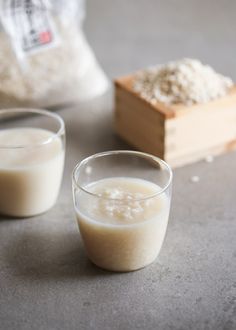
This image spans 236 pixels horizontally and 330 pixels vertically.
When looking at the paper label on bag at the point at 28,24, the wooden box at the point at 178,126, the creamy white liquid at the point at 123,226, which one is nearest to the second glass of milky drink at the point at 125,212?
the creamy white liquid at the point at 123,226

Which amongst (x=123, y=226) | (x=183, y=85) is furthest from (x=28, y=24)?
(x=123, y=226)

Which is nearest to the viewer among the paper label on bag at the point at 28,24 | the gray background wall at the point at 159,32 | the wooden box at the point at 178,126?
the wooden box at the point at 178,126

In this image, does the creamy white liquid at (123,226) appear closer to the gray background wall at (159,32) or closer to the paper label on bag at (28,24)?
the paper label on bag at (28,24)

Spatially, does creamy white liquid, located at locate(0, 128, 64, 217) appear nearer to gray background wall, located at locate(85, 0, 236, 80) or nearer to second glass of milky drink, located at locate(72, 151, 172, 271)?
second glass of milky drink, located at locate(72, 151, 172, 271)

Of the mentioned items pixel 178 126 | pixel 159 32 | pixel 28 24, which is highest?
pixel 28 24

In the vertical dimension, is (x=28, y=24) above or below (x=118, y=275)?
above

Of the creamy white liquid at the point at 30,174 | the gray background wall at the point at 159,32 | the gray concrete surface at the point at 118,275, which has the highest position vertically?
the creamy white liquid at the point at 30,174

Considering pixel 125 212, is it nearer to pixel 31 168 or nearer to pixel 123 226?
pixel 123 226
